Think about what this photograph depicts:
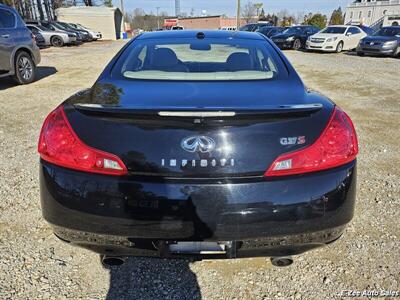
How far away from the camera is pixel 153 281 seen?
2271 mm

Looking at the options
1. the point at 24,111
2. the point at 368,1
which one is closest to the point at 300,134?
the point at 24,111

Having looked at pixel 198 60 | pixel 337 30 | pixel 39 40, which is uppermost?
pixel 198 60

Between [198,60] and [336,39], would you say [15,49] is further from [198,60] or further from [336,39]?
[336,39]

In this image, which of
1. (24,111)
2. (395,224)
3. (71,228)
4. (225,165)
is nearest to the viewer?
(225,165)

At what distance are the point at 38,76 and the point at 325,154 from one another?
10.7m

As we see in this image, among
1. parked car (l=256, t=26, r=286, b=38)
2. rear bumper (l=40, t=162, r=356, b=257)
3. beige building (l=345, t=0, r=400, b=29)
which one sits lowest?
beige building (l=345, t=0, r=400, b=29)

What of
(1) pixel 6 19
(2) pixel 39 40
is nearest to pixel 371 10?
(2) pixel 39 40

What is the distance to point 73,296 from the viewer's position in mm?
2145

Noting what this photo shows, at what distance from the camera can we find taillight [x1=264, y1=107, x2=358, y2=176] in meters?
1.69

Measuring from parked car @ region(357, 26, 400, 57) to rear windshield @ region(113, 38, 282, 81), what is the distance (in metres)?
16.5

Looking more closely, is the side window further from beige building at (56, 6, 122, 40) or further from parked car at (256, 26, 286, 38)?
beige building at (56, 6, 122, 40)

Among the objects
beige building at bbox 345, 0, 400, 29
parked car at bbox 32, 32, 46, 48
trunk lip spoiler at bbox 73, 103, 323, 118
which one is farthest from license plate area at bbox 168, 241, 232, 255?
beige building at bbox 345, 0, 400, 29

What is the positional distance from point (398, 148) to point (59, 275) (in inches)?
170

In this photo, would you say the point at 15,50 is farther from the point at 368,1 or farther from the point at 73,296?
the point at 368,1
